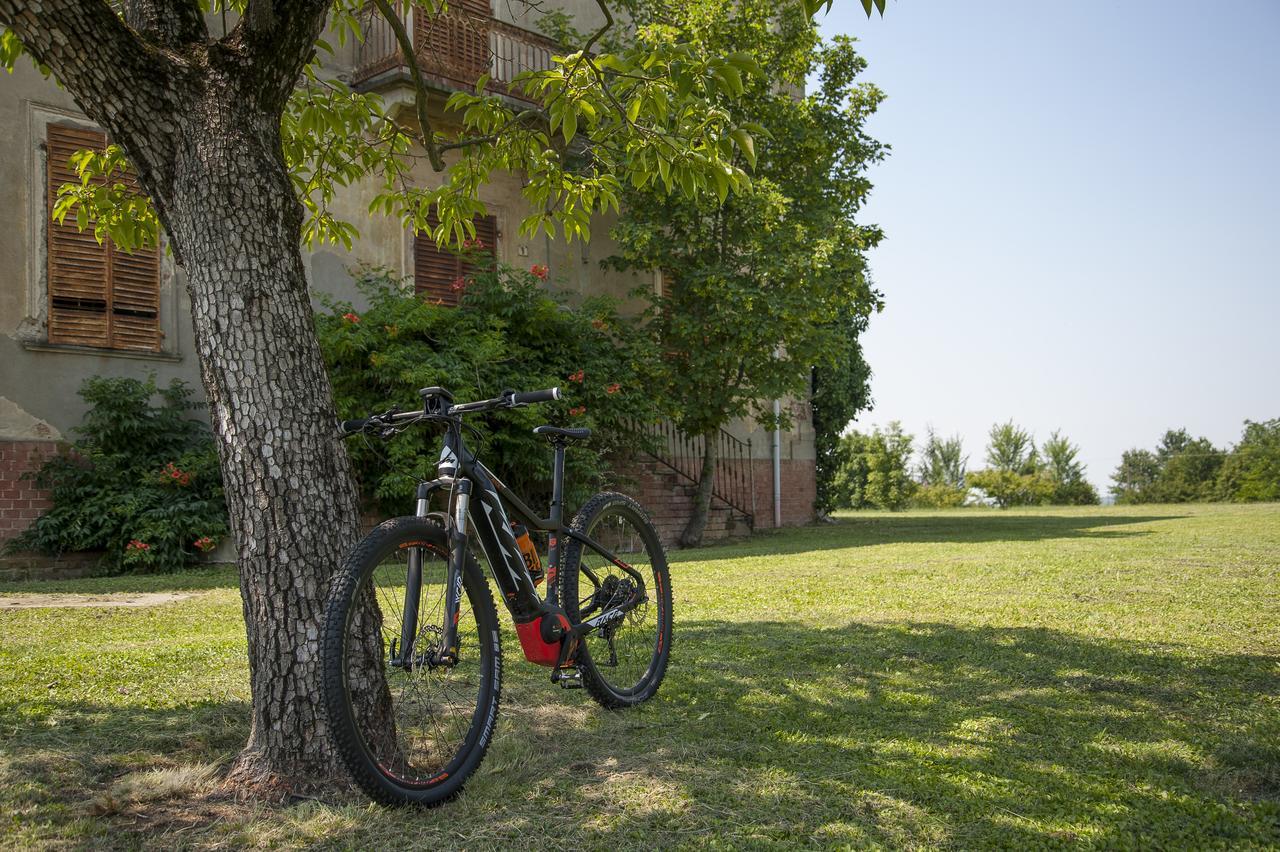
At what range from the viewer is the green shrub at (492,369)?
35.9ft

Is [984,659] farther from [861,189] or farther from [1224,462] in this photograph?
[1224,462]

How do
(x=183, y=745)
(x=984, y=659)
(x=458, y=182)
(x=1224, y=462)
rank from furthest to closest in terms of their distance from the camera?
(x=1224, y=462) < (x=458, y=182) < (x=984, y=659) < (x=183, y=745)

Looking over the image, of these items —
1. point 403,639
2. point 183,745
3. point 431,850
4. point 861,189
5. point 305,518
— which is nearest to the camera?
point 431,850

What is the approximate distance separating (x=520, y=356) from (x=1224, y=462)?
29.0m

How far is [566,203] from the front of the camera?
5109 mm

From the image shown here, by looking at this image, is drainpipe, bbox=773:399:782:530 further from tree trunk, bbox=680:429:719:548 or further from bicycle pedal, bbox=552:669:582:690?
bicycle pedal, bbox=552:669:582:690

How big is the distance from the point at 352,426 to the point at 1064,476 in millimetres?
39960

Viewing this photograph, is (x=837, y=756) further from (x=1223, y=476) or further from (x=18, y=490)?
(x=1223, y=476)

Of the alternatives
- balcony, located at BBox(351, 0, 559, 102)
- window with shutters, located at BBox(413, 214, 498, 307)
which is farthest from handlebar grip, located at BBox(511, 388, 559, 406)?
window with shutters, located at BBox(413, 214, 498, 307)

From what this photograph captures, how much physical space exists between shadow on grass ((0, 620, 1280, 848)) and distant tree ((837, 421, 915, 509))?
85.8 ft

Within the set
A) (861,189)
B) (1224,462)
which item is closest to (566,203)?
(861,189)

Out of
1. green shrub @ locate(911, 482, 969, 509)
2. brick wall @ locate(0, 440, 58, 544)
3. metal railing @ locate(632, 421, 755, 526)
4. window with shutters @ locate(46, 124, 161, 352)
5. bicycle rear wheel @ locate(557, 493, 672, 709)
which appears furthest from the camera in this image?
green shrub @ locate(911, 482, 969, 509)

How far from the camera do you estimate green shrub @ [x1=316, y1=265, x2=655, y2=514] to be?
1095cm

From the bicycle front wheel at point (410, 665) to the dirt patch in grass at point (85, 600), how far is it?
5147 millimetres
